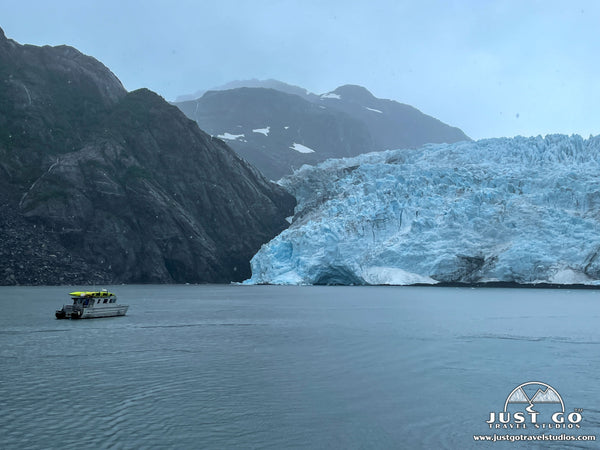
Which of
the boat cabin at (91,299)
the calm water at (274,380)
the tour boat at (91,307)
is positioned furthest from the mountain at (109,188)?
the calm water at (274,380)

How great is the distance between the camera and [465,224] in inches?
3418

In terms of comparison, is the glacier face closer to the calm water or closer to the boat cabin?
the calm water

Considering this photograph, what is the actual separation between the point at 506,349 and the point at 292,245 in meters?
68.1

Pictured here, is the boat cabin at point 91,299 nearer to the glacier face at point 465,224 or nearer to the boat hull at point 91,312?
the boat hull at point 91,312

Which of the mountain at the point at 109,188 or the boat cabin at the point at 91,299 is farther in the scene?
the mountain at the point at 109,188

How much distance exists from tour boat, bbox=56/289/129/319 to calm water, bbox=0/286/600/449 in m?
2.98

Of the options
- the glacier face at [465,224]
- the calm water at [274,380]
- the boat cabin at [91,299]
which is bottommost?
the calm water at [274,380]

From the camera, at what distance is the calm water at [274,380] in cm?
1361

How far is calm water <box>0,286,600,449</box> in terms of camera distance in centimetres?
1361

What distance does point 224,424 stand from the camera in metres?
14.4

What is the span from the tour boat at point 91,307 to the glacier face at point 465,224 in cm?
5012

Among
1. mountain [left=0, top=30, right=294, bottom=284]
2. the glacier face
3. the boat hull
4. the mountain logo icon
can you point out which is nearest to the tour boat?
the boat hull

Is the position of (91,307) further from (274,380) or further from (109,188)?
(109,188)

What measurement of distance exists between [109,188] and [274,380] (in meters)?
97.5
